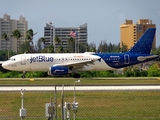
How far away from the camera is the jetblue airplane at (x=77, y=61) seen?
51781 mm

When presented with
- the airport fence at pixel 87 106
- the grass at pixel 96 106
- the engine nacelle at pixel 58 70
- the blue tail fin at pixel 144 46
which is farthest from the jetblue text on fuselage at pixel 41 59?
the grass at pixel 96 106

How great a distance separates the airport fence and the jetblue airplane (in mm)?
25726

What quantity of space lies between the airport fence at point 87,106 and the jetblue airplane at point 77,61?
2573 cm

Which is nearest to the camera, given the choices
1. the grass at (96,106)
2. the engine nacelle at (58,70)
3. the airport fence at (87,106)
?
the airport fence at (87,106)

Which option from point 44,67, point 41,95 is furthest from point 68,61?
point 41,95

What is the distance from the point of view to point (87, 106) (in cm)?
2117

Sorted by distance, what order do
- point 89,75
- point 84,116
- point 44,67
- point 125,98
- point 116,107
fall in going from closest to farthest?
point 84,116 → point 116,107 → point 125,98 → point 44,67 → point 89,75

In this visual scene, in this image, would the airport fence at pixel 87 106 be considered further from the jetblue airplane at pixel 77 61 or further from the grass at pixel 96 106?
the jetblue airplane at pixel 77 61

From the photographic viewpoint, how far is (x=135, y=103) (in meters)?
22.2

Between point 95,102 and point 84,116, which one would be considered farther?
point 95,102

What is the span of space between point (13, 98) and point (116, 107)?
237 inches

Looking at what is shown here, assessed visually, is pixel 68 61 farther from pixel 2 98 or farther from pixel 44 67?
pixel 2 98

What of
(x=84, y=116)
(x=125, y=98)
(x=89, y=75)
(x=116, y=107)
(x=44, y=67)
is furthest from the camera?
(x=89, y=75)

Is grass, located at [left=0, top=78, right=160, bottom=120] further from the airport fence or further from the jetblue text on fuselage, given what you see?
the jetblue text on fuselage
